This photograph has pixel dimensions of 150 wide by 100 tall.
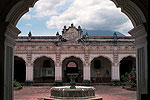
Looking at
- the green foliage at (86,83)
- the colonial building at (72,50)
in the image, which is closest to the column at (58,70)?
the colonial building at (72,50)

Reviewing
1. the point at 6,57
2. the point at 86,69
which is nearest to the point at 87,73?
the point at 86,69

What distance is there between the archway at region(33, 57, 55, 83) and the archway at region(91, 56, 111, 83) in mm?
5254

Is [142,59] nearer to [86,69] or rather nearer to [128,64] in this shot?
[86,69]

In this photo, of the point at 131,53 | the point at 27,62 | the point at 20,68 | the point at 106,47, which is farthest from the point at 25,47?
the point at 131,53

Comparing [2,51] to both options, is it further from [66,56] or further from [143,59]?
[66,56]

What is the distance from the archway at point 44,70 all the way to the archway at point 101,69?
5254 millimetres

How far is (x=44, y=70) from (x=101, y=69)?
730 cm

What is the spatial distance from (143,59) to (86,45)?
2019cm

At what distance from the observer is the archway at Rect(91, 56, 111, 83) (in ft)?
99.0

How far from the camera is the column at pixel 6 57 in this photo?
6.87 m

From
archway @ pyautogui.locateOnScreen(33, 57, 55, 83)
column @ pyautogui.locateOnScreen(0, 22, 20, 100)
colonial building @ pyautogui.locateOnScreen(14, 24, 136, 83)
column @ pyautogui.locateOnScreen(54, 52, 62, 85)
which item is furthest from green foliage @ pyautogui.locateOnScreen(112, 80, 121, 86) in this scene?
column @ pyautogui.locateOnScreen(0, 22, 20, 100)

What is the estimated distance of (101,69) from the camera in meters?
30.4

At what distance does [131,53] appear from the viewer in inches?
1100

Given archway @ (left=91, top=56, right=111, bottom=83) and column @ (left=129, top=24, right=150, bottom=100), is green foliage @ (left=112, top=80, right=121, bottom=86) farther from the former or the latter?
column @ (left=129, top=24, right=150, bottom=100)
